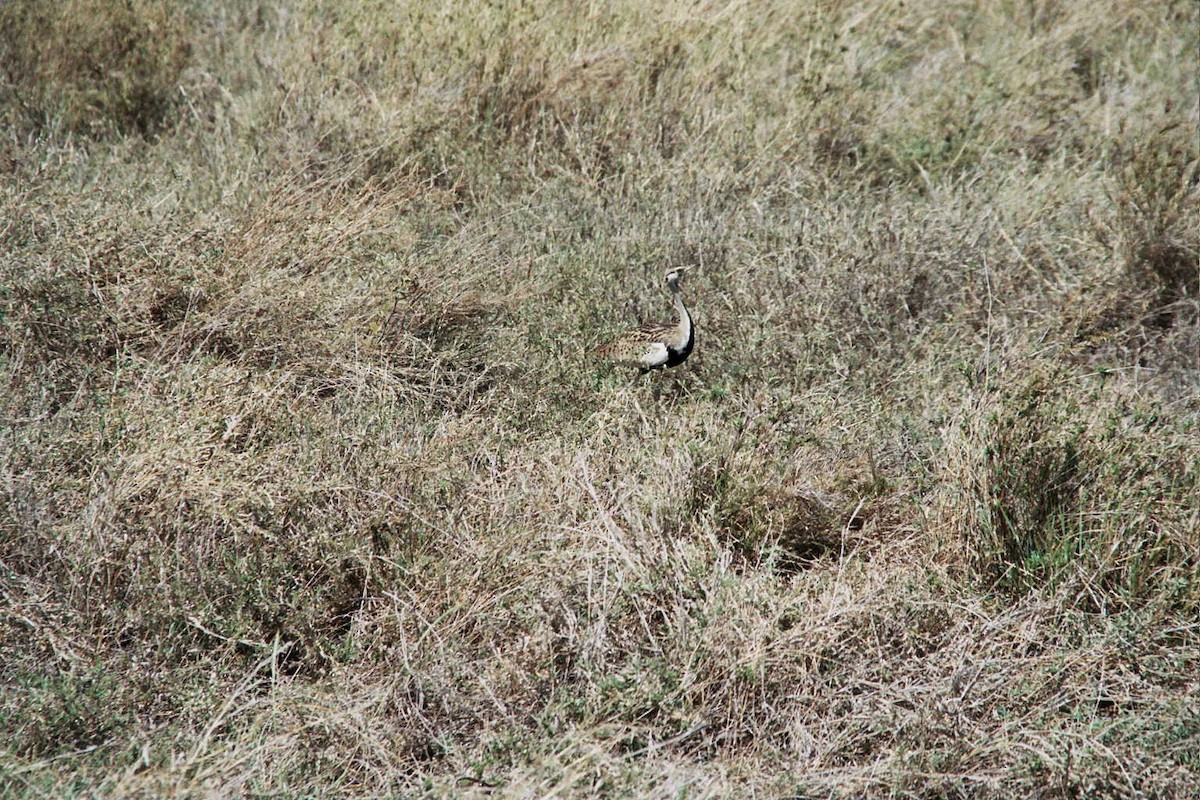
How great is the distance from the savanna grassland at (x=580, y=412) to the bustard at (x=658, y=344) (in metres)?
0.10

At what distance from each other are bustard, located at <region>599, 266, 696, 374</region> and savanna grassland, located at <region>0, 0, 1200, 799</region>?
4.1 inches

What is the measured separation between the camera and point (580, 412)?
13.5 feet

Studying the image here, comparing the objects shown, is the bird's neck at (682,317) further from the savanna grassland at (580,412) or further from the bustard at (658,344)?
the savanna grassland at (580,412)

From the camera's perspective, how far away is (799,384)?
426 centimetres

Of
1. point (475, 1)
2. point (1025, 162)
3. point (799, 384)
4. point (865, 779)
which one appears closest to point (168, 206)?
point (475, 1)

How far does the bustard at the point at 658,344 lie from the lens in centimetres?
416

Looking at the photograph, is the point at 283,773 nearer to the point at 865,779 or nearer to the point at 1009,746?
the point at 865,779

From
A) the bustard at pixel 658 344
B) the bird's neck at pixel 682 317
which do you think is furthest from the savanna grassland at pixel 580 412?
the bird's neck at pixel 682 317

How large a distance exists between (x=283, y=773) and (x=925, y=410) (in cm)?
243

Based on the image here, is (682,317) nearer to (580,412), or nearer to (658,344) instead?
(658,344)

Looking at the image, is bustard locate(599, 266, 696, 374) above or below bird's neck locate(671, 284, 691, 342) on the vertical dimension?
below

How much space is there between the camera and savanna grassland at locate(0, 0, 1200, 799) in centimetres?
296

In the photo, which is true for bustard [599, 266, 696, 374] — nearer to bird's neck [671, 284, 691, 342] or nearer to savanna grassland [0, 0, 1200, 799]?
bird's neck [671, 284, 691, 342]

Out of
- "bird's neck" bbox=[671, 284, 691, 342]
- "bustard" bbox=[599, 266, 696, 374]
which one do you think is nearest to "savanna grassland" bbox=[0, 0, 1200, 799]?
"bustard" bbox=[599, 266, 696, 374]
